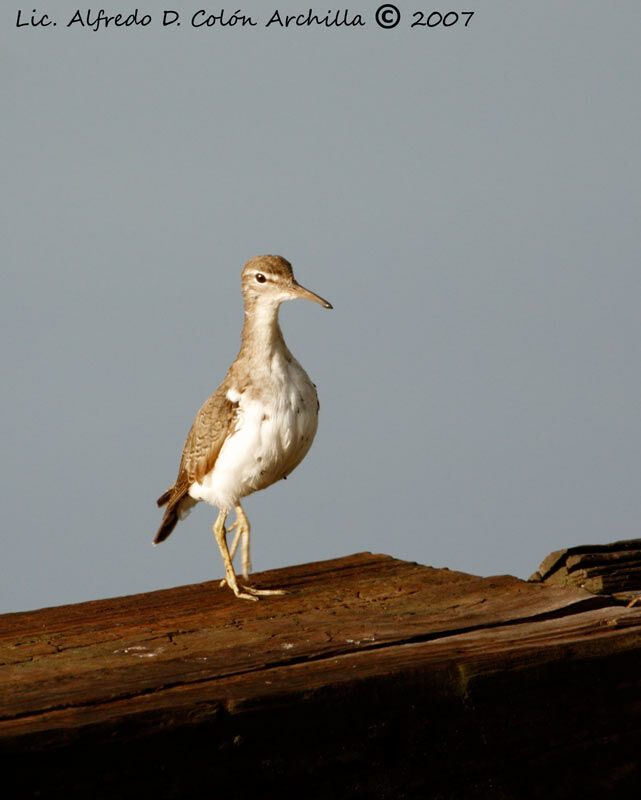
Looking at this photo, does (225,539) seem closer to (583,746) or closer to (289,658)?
(289,658)

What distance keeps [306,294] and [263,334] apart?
0.88 feet

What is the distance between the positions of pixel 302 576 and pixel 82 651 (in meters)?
1.27

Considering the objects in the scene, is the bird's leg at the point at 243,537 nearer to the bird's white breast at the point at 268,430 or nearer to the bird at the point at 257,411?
the bird at the point at 257,411

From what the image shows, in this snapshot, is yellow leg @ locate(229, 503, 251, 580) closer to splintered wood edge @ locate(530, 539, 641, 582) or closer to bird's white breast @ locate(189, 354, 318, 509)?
bird's white breast @ locate(189, 354, 318, 509)

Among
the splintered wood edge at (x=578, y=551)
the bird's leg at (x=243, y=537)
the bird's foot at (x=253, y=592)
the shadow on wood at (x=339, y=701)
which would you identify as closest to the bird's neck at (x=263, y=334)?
the bird's leg at (x=243, y=537)

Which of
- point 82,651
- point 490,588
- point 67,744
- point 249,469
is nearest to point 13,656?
point 82,651

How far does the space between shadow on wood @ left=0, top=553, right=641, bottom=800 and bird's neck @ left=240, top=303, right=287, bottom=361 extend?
1.10 meters

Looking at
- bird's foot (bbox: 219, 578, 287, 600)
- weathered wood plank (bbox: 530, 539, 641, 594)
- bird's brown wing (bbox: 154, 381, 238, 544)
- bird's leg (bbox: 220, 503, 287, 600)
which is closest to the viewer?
weathered wood plank (bbox: 530, 539, 641, 594)

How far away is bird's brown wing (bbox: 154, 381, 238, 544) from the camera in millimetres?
5270

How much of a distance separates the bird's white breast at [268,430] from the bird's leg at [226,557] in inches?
10.2

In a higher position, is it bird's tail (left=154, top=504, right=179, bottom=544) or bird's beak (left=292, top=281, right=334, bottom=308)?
bird's beak (left=292, top=281, right=334, bottom=308)

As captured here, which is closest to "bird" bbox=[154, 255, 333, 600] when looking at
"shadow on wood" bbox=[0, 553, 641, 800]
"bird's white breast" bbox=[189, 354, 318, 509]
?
"bird's white breast" bbox=[189, 354, 318, 509]

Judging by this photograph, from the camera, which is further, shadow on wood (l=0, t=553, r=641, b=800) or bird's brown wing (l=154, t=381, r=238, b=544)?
bird's brown wing (l=154, t=381, r=238, b=544)

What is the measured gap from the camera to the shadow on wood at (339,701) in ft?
11.5
